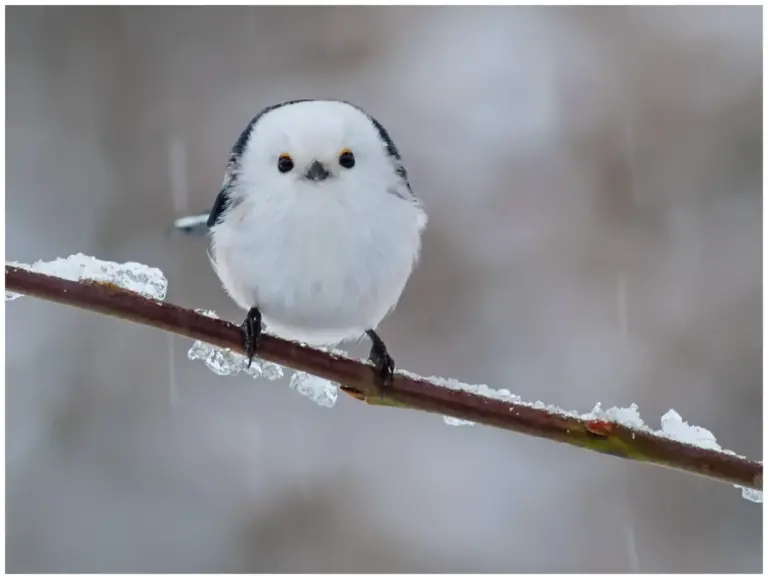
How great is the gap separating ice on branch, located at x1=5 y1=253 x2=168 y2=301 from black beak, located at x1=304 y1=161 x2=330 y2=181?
0.96 ft

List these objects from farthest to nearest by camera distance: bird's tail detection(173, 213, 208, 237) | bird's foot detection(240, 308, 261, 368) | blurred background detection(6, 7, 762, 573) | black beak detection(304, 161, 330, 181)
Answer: blurred background detection(6, 7, 762, 573), bird's tail detection(173, 213, 208, 237), black beak detection(304, 161, 330, 181), bird's foot detection(240, 308, 261, 368)

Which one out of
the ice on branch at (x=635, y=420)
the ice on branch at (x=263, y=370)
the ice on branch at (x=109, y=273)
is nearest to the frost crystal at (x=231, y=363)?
the ice on branch at (x=263, y=370)

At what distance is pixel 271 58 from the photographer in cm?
283

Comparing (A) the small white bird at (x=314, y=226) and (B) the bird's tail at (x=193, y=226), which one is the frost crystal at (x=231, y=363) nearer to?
(A) the small white bird at (x=314, y=226)

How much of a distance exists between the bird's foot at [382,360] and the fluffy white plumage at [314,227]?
0.18ft

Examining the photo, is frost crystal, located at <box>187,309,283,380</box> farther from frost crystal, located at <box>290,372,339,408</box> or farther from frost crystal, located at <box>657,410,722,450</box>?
frost crystal, located at <box>657,410,722,450</box>

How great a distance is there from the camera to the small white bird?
1138 millimetres

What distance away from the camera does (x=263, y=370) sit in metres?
0.98

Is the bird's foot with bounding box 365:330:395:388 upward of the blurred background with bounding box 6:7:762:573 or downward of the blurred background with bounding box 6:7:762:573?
downward

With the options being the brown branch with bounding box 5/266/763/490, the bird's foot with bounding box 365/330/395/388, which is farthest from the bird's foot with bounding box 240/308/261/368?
the bird's foot with bounding box 365/330/395/388

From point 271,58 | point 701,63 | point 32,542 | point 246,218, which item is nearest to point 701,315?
point 701,63

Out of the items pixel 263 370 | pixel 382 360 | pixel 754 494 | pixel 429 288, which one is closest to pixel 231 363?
pixel 263 370

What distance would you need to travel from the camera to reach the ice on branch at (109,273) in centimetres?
85

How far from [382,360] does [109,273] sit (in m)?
0.36
